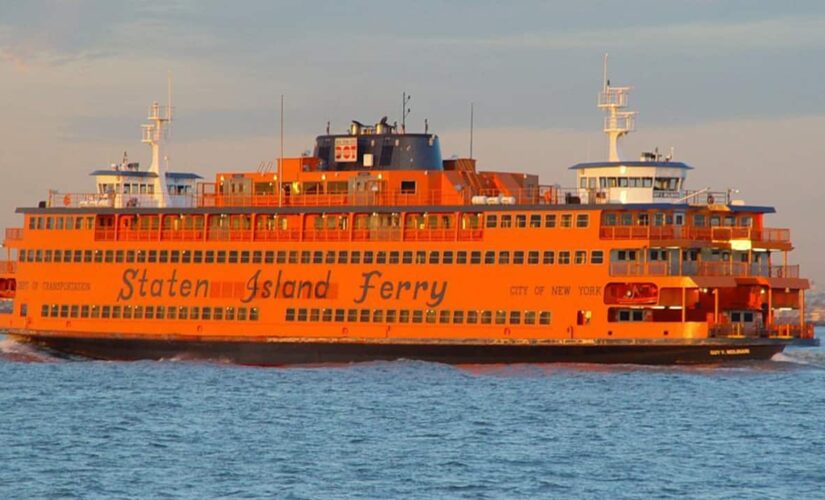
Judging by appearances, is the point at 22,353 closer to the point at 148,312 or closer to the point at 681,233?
the point at 148,312

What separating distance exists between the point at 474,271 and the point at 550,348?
158 inches

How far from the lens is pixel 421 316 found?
2303 inches

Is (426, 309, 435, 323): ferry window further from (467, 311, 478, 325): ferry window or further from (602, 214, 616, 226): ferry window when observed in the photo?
(602, 214, 616, 226): ferry window

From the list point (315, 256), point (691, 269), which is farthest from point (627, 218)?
point (315, 256)

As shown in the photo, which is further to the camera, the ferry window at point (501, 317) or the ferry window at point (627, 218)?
the ferry window at point (501, 317)

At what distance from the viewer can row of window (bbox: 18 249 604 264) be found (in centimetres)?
5638

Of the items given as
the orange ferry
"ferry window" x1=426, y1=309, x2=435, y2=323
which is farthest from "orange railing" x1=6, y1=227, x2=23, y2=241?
"ferry window" x1=426, y1=309, x2=435, y2=323

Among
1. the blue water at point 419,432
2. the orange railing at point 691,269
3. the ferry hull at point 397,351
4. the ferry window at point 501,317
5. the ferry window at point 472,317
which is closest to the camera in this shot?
the blue water at point 419,432

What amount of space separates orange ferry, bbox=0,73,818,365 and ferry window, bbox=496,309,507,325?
4cm

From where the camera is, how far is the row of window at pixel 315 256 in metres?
56.4

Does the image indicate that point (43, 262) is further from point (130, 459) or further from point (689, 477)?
point (689, 477)

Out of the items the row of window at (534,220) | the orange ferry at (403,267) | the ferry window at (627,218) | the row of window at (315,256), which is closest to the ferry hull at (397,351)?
the orange ferry at (403,267)

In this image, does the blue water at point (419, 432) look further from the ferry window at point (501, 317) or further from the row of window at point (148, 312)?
the row of window at point (148, 312)

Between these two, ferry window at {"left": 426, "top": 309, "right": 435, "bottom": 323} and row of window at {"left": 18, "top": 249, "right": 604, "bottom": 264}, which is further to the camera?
ferry window at {"left": 426, "top": 309, "right": 435, "bottom": 323}
